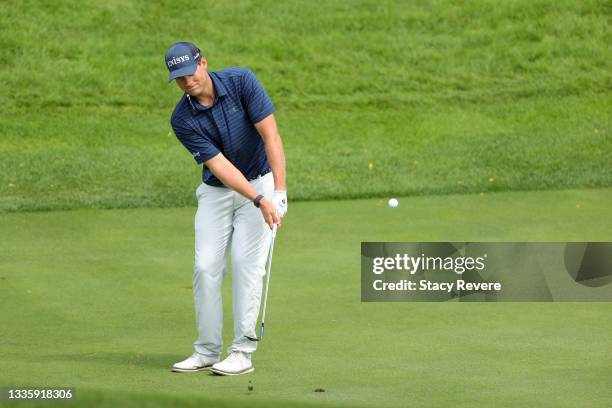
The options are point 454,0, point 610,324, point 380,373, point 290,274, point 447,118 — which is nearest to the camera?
point 380,373

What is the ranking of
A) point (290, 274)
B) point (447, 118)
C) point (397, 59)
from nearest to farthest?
point (290, 274) < point (447, 118) < point (397, 59)

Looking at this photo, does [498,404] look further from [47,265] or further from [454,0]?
[454,0]

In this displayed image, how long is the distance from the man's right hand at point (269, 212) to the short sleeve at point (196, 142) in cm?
37

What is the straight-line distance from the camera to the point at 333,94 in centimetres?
1752

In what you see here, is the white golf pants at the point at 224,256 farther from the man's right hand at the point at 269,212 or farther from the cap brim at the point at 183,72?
the cap brim at the point at 183,72

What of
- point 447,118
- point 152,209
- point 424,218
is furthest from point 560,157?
point 152,209

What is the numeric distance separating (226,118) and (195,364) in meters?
1.35

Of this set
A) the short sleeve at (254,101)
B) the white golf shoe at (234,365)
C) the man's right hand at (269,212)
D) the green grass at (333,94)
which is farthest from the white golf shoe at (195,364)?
the green grass at (333,94)

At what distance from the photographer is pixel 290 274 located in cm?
972

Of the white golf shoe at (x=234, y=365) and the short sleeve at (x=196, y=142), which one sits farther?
the short sleeve at (x=196, y=142)

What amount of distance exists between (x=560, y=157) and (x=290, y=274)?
6.04m

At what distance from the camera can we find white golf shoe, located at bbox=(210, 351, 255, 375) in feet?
23.3

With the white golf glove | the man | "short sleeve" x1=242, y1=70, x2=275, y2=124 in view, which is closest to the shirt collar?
the man

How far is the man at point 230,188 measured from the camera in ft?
23.5
